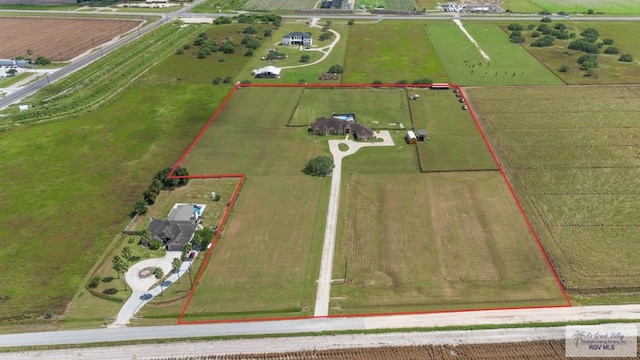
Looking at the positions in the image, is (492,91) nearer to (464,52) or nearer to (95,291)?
(464,52)

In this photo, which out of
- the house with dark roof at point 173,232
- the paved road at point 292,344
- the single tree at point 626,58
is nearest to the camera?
the paved road at point 292,344

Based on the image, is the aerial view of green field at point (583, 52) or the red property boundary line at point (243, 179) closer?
the red property boundary line at point (243, 179)

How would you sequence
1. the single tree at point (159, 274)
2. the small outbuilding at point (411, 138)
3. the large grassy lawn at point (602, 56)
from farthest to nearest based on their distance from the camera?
the large grassy lawn at point (602, 56)
the small outbuilding at point (411, 138)
the single tree at point (159, 274)

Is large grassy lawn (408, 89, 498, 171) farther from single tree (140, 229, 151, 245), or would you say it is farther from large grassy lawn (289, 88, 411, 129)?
single tree (140, 229, 151, 245)

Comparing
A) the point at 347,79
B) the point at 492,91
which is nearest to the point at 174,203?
the point at 347,79

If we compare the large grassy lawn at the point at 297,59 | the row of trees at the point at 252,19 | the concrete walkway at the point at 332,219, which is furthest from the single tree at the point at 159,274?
the row of trees at the point at 252,19

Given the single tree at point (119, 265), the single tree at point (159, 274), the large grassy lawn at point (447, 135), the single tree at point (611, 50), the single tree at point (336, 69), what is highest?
the single tree at point (611, 50)

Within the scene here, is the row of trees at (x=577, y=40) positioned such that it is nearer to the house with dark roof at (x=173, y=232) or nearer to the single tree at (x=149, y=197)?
the house with dark roof at (x=173, y=232)

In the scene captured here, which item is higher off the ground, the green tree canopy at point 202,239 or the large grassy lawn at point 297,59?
the large grassy lawn at point 297,59
